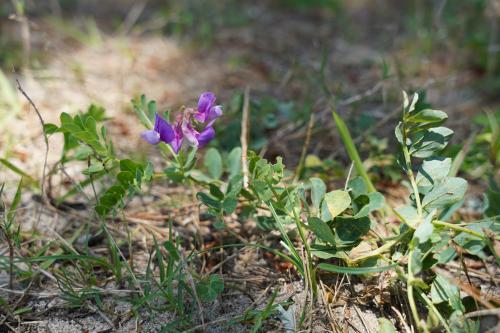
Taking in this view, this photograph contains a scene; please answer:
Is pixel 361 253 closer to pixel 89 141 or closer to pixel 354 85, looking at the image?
pixel 89 141

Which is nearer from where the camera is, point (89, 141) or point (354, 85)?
point (89, 141)

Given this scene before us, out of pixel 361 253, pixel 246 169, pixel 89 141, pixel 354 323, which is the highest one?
pixel 89 141

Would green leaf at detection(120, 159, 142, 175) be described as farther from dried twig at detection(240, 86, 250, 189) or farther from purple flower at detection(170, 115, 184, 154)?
dried twig at detection(240, 86, 250, 189)

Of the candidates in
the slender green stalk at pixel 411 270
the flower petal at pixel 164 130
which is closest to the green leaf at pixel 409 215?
the slender green stalk at pixel 411 270

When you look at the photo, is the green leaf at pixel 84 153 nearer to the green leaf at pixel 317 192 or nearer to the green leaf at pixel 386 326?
the green leaf at pixel 317 192

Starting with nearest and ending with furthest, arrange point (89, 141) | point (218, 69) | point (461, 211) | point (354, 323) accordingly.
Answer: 1. point (354, 323)
2. point (89, 141)
3. point (461, 211)
4. point (218, 69)

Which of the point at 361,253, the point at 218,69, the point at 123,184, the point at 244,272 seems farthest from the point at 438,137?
the point at 218,69

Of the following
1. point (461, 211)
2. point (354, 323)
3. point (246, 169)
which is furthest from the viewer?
point (461, 211)

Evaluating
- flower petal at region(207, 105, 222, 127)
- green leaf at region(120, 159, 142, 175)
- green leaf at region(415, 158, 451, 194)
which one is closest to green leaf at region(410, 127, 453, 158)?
green leaf at region(415, 158, 451, 194)

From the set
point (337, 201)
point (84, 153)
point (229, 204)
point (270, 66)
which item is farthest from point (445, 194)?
point (270, 66)
